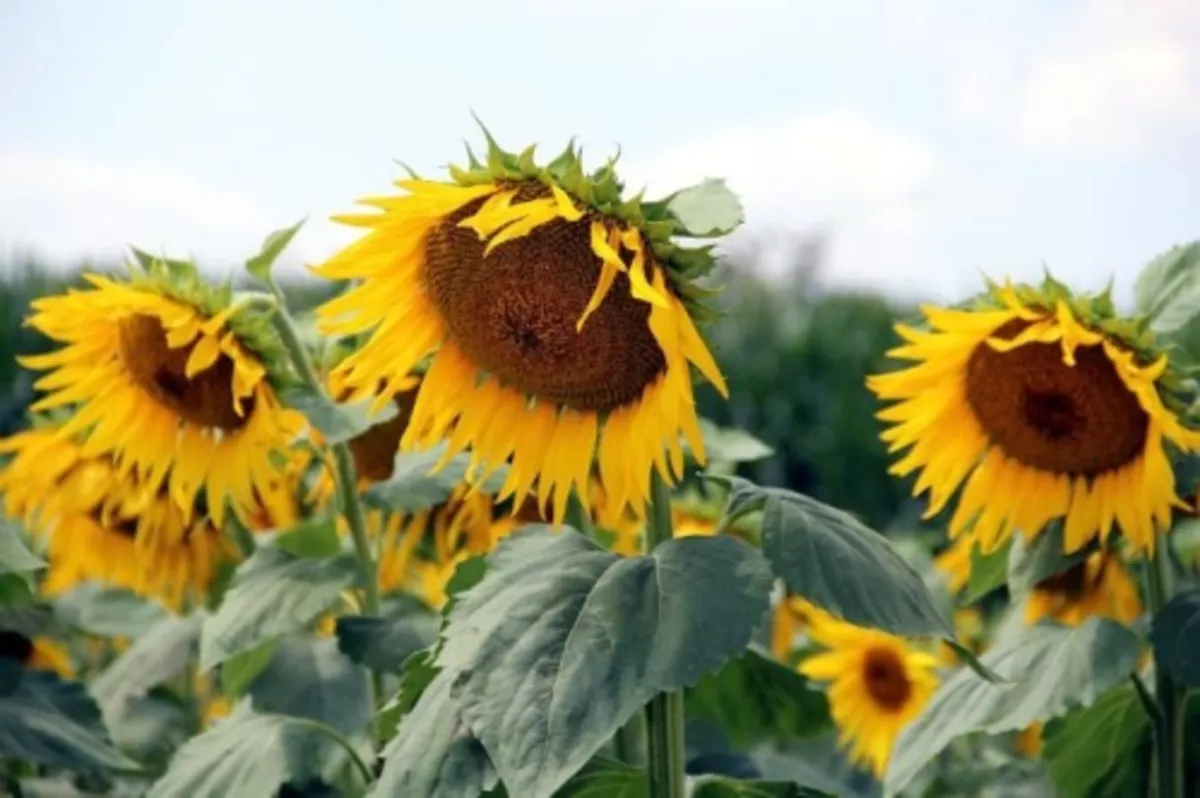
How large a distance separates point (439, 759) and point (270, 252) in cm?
81

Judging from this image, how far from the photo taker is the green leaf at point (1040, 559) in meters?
2.27

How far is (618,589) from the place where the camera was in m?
1.60

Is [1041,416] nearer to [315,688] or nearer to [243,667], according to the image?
[315,688]

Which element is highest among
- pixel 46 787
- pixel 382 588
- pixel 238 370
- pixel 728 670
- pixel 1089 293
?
pixel 1089 293

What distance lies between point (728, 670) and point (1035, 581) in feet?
1.33

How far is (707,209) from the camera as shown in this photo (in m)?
1.61

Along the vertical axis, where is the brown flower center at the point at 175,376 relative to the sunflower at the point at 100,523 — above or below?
above

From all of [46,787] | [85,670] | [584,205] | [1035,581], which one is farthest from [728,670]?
[85,670]

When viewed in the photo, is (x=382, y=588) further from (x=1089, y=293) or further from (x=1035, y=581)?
(x=1089, y=293)

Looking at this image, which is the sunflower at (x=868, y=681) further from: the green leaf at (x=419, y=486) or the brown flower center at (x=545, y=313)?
the brown flower center at (x=545, y=313)

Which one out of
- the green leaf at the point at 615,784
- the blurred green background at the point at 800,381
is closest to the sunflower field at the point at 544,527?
the green leaf at the point at 615,784

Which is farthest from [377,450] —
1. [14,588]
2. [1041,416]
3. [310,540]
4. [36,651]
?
[36,651]

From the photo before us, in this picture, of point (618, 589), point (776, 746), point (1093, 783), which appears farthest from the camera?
point (776, 746)

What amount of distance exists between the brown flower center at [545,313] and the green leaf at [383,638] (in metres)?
0.44
